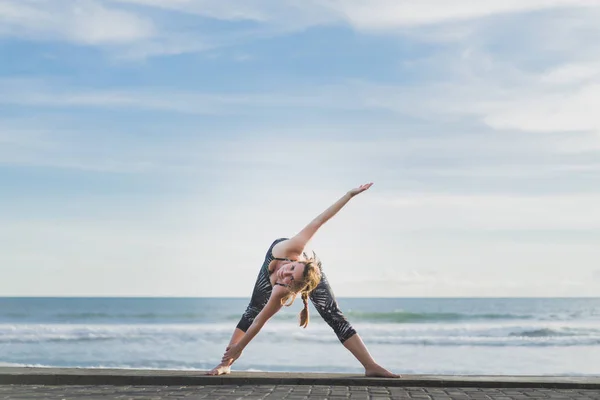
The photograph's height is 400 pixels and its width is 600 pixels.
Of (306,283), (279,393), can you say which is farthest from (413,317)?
(279,393)

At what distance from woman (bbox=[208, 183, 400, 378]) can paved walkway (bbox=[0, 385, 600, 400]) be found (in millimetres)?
473

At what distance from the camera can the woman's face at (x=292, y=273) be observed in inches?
319

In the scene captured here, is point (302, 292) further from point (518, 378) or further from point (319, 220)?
point (518, 378)

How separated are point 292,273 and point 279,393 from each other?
1.15 meters

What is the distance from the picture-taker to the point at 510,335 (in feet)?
94.2

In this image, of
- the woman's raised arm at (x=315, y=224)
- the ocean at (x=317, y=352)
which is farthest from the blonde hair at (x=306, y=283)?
the ocean at (x=317, y=352)

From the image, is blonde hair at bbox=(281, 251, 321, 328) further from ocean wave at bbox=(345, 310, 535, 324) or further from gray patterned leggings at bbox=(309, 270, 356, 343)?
ocean wave at bbox=(345, 310, 535, 324)

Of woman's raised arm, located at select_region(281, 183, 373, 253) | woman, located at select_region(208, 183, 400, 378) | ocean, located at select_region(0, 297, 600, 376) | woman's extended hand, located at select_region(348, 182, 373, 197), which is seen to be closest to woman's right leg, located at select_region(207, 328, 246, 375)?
woman, located at select_region(208, 183, 400, 378)

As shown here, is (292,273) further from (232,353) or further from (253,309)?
(232,353)

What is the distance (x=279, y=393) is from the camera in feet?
25.5

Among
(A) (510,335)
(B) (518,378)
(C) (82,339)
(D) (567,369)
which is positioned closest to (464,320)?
(A) (510,335)

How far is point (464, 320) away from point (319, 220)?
37.1 m

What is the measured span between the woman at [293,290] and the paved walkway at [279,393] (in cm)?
47

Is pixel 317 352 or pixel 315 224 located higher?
pixel 315 224
